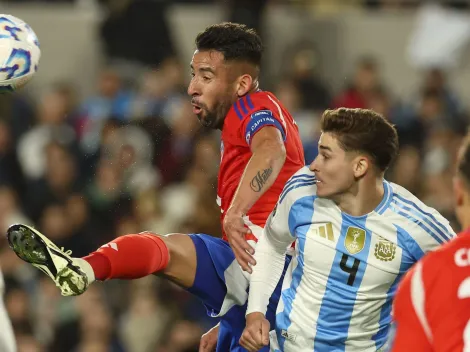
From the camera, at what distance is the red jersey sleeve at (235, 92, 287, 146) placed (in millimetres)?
5009

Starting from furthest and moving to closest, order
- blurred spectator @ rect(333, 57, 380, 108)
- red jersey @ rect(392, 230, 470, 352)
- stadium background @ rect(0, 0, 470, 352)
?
blurred spectator @ rect(333, 57, 380, 108)
stadium background @ rect(0, 0, 470, 352)
red jersey @ rect(392, 230, 470, 352)

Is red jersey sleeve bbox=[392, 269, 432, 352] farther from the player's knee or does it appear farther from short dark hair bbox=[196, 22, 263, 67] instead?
short dark hair bbox=[196, 22, 263, 67]

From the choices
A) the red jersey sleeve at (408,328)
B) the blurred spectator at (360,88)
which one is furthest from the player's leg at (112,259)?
the blurred spectator at (360,88)

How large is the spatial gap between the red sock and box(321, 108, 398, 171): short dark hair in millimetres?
901

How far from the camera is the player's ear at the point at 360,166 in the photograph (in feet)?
15.4

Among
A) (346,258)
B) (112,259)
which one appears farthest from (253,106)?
(112,259)

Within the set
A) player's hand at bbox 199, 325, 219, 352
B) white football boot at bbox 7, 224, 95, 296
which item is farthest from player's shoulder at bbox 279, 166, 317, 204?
player's hand at bbox 199, 325, 219, 352

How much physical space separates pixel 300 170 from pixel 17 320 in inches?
159

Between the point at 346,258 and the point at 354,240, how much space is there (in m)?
0.08

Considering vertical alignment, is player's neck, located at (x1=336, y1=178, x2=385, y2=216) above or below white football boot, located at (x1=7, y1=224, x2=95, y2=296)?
above

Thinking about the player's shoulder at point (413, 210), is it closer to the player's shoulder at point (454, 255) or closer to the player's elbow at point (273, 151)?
the player's elbow at point (273, 151)

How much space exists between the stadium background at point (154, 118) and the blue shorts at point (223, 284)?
295 centimetres

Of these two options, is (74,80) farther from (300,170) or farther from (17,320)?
(300,170)

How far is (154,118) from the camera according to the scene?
9266 mm
